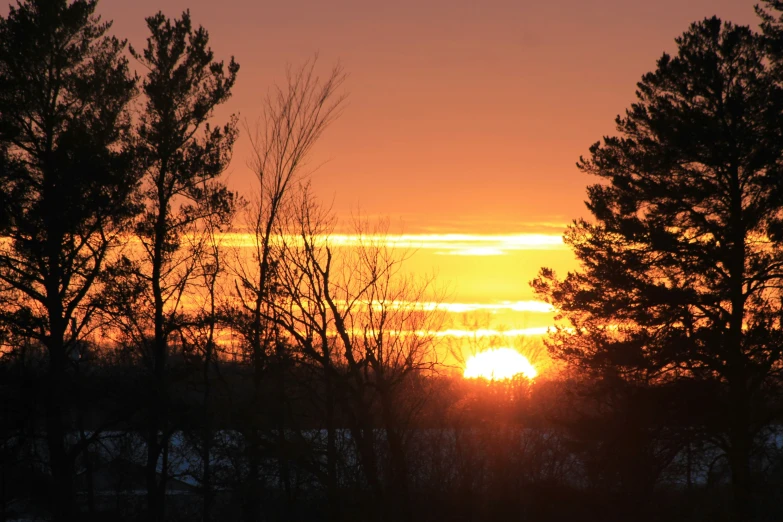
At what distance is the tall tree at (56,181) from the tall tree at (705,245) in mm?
13493

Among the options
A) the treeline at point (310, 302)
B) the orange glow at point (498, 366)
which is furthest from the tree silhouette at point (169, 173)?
the orange glow at point (498, 366)

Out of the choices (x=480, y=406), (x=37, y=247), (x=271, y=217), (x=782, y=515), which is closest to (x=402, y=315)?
(x=271, y=217)

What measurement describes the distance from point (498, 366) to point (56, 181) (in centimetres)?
2982

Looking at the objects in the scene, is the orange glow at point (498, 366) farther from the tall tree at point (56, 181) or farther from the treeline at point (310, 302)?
the tall tree at point (56, 181)

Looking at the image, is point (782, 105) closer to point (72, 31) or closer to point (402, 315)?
point (402, 315)

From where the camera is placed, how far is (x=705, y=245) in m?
19.0

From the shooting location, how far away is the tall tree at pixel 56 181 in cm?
1873

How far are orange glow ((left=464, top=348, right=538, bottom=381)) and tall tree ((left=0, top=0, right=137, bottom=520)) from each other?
81.9 feet

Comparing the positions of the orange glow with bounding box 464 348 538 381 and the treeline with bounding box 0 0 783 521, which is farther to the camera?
the orange glow with bounding box 464 348 538 381

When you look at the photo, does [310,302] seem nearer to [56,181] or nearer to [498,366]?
[56,181]

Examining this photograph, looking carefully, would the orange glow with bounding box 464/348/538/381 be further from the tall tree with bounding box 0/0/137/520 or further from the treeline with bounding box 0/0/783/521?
the tall tree with bounding box 0/0/137/520

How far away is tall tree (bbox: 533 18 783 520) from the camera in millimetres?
18500

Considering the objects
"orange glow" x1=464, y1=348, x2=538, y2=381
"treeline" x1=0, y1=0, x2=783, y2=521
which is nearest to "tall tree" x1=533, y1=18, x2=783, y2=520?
"treeline" x1=0, y1=0, x2=783, y2=521

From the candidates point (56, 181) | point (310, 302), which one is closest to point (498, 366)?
point (310, 302)
